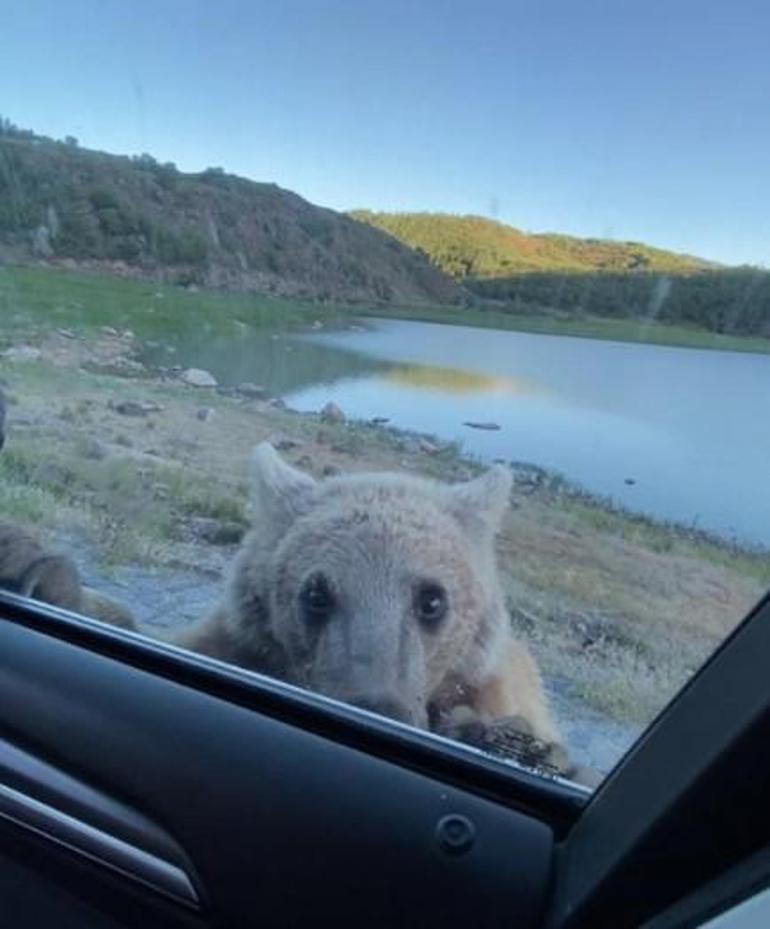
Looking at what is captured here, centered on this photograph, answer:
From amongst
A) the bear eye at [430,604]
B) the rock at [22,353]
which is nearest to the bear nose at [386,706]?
the bear eye at [430,604]

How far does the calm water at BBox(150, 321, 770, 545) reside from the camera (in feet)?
4.16

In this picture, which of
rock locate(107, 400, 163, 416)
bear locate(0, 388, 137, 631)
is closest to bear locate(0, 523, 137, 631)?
bear locate(0, 388, 137, 631)

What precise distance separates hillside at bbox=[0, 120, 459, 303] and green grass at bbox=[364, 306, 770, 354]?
0.08 ft

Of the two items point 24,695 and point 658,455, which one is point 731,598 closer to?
point 658,455

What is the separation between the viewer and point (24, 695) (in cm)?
167

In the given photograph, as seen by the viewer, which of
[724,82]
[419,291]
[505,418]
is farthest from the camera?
[419,291]

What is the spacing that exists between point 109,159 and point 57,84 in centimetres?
19

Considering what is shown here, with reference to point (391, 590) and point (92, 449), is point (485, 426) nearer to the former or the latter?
point (391, 590)

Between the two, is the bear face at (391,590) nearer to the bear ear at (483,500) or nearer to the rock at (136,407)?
the bear ear at (483,500)

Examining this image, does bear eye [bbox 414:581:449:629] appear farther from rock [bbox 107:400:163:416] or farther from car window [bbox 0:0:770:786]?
rock [bbox 107:400:163:416]

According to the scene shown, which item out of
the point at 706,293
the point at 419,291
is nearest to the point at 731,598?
the point at 706,293

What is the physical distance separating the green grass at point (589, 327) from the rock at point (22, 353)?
2.17 ft

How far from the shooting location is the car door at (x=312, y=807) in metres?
1.10

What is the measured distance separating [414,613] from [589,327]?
1.51 feet
